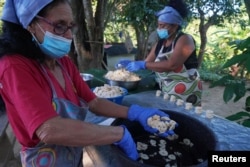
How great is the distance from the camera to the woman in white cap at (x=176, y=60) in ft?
6.99

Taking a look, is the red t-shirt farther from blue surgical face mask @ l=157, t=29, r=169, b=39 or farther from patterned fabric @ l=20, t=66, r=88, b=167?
blue surgical face mask @ l=157, t=29, r=169, b=39

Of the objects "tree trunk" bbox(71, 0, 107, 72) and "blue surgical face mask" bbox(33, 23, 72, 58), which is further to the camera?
"tree trunk" bbox(71, 0, 107, 72)

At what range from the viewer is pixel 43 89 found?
3.05 feet

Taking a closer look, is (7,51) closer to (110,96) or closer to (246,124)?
(110,96)

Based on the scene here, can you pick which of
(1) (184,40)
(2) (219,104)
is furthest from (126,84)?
(2) (219,104)

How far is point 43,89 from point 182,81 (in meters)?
1.44

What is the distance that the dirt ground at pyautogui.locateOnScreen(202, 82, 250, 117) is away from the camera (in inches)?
179

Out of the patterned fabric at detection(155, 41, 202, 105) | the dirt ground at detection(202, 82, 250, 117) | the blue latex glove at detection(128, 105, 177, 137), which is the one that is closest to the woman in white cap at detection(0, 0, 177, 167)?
the blue latex glove at detection(128, 105, 177, 137)

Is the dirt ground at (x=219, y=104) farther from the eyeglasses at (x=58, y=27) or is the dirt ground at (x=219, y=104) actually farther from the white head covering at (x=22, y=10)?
the white head covering at (x=22, y=10)

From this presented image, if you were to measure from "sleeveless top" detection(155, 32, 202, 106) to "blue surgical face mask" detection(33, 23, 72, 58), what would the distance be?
1.21m

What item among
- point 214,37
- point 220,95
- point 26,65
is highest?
point 26,65

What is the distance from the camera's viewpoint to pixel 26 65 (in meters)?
0.91

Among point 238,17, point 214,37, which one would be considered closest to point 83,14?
point 238,17

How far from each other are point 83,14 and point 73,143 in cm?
276
